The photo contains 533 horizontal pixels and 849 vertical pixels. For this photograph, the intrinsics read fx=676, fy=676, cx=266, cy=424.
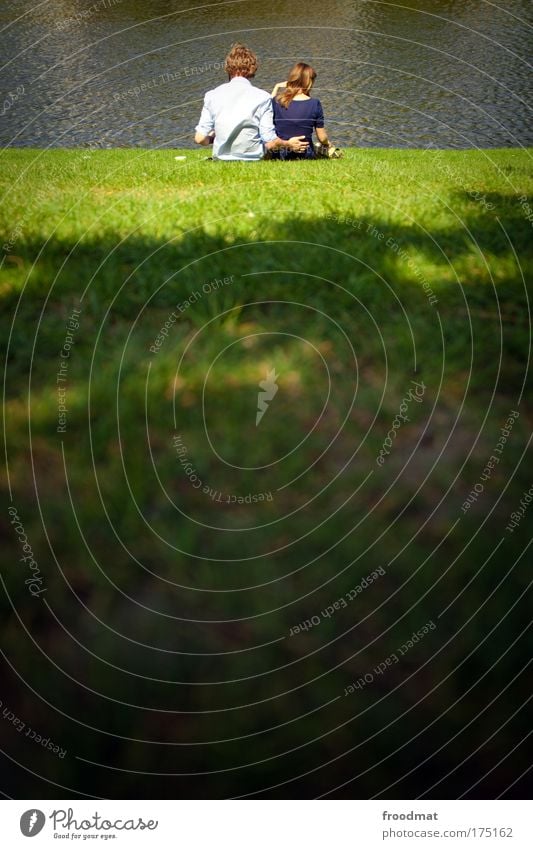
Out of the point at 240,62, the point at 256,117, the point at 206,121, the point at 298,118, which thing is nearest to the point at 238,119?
the point at 256,117

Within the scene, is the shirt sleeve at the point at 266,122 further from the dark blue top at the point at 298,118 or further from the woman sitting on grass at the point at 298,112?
the dark blue top at the point at 298,118

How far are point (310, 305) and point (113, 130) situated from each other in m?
12.8

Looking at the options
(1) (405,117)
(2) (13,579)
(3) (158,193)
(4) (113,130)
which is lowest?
(2) (13,579)

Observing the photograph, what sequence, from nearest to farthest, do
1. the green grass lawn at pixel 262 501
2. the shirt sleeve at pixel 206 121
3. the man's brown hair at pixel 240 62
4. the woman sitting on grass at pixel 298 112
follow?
the green grass lawn at pixel 262 501, the man's brown hair at pixel 240 62, the shirt sleeve at pixel 206 121, the woman sitting on grass at pixel 298 112

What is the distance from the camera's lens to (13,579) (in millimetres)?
2195

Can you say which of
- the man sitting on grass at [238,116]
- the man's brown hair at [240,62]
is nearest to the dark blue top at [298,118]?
the man sitting on grass at [238,116]

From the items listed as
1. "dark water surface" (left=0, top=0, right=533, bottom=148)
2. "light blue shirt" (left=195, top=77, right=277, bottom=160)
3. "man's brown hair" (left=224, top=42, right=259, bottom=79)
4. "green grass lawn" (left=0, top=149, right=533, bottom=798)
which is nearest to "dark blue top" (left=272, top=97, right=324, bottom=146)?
"light blue shirt" (left=195, top=77, right=277, bottom=160)

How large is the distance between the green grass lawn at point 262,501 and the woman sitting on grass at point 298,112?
5.57 meters

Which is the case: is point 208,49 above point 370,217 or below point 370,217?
above

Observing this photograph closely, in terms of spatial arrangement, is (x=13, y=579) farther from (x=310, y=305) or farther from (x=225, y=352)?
(x=310, y=305)

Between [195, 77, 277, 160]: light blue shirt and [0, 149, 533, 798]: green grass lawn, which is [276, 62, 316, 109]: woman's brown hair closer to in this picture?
[195, 77, 277, 160]: light blue shirt

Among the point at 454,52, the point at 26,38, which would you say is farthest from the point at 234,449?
the point at 454,52

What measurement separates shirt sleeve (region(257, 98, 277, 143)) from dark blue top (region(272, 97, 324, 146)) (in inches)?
31.8

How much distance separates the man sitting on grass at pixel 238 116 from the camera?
8.30 meters
